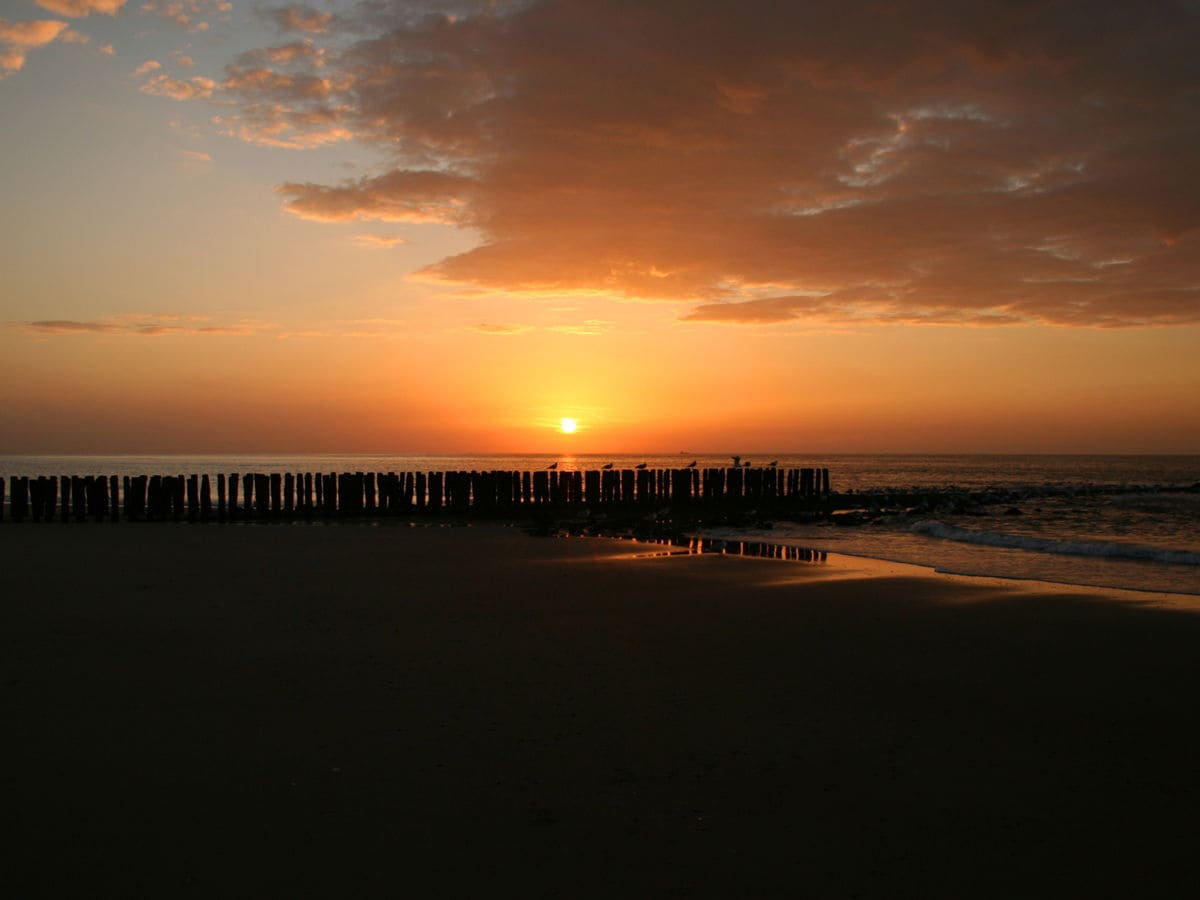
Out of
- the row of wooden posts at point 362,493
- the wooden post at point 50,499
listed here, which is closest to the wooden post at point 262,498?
the row of wooden posts at point 362,493

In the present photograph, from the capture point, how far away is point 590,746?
17.3 feet

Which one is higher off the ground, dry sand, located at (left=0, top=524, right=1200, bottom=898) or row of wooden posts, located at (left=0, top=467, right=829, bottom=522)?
row of wooden posts, located at (left=0, top=467, right=829, bottom=522)

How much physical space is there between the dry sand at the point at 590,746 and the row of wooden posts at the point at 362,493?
13.8 metres

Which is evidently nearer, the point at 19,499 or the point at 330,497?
the point at 19,499

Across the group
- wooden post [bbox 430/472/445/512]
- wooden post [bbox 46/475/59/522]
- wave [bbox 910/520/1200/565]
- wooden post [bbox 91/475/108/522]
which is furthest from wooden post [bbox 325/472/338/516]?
wave [bbox 910/520/1200/565]

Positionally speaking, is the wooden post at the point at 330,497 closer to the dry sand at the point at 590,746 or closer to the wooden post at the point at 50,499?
the wooden post at the point at 50,499

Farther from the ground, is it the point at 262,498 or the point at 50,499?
the point at 50,499

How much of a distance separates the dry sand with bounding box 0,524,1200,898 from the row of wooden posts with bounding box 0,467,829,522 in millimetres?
13810

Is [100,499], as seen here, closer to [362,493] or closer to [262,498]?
[262,498]

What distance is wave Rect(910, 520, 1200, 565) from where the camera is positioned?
16328mm

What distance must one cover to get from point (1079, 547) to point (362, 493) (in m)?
18.4

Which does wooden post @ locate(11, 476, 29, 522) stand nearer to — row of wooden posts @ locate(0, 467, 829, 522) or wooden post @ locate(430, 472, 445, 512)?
row of wooden posts @ locate(0, 467, 829, 522)

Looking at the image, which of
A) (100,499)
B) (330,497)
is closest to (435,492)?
(330,497)

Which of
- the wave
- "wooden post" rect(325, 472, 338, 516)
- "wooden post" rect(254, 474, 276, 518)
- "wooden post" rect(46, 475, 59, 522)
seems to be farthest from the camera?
"wooden post" rect(325, 472, 338, 516)
